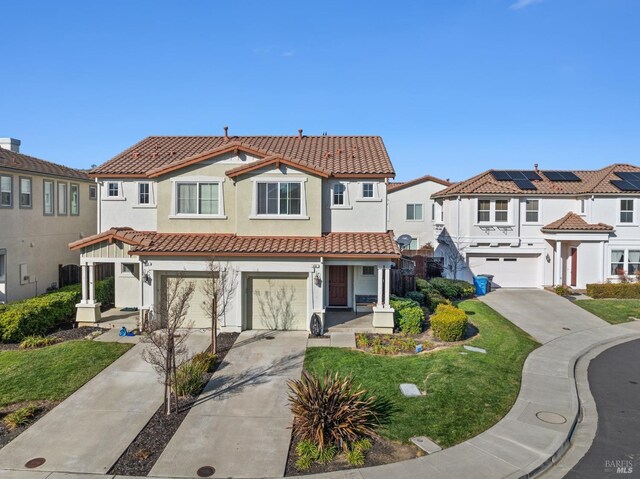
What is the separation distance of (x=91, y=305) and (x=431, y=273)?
19.6 meters

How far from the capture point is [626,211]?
84.5 ft

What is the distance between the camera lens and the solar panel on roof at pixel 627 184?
25.6 metres

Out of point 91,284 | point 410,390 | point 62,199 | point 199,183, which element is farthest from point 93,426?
point 62,199

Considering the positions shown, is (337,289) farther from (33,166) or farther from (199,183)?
(33,166)

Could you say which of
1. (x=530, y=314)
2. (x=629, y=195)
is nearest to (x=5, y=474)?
(x=530, y=314)

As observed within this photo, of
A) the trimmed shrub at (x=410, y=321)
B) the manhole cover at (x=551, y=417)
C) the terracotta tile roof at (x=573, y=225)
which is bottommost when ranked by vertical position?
the manhole cover at (x=551, y=417)

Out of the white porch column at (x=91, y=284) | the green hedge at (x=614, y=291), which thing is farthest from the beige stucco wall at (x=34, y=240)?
the green hedge at (x=614, y=291)

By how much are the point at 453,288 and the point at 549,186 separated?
10.1 metres

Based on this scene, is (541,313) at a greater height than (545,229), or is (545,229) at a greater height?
(545,229)

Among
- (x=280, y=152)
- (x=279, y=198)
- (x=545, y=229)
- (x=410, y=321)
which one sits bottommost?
(x=410, y=321)

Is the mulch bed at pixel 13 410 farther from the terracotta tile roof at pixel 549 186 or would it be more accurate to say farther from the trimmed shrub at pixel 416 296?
the terracotta tile roof at pixel 549 186

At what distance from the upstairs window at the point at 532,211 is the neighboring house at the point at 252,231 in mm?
11733

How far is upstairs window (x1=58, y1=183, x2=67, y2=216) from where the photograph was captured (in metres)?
22.7

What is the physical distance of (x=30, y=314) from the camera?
15750 mm
